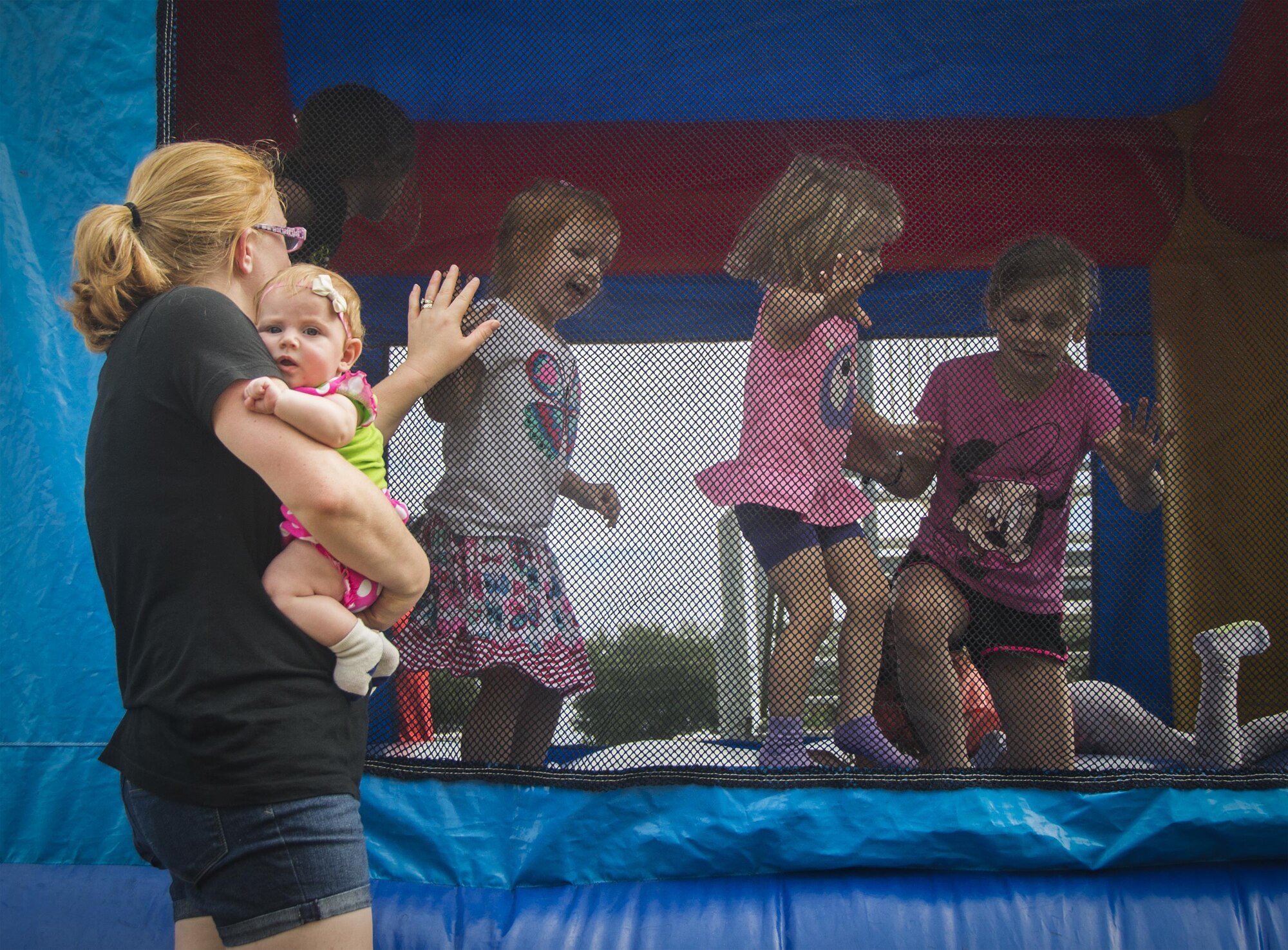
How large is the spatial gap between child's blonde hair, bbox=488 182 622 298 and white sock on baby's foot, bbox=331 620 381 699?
758 millimetres

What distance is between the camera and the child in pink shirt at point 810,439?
61.3 inches

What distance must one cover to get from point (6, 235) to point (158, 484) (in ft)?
3.40

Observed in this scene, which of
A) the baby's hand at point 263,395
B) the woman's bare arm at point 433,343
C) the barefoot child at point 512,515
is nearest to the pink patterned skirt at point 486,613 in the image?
the barefoot child at point 512,515

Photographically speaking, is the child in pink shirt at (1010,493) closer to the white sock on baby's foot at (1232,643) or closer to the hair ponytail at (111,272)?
the white sock on baby's foot at (1232,643)

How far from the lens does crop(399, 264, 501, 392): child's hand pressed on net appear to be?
57.4 inches

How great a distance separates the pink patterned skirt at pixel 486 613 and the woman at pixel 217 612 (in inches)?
21.3

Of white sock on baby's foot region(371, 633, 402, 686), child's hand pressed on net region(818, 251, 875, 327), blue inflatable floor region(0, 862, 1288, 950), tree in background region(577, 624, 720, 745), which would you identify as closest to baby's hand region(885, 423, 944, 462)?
child's hand pressed on net region(818, 251, 875, 327)

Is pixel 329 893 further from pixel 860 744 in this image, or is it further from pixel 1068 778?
pixel 1068 778

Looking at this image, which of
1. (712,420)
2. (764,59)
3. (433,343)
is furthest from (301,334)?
(764,59)

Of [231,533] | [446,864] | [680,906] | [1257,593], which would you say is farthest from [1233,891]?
[231,533]

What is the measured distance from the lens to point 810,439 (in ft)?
5.14

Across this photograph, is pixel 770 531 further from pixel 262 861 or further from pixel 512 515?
pixel 262 861

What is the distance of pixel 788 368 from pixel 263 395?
908 millimetres

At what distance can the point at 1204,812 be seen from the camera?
4.93 feet
